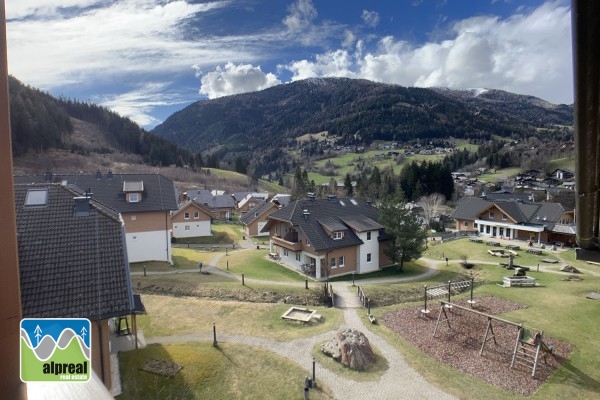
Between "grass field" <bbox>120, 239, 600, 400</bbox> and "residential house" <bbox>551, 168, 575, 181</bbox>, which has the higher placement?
"residential house" <bbox>551, 168, 575, 181</bbox>

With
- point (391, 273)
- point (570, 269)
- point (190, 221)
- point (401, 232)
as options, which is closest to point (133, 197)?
point (190, 221)

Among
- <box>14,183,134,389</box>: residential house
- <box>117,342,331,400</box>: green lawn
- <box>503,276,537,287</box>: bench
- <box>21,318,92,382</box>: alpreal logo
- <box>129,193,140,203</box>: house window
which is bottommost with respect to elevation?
<box>503,276,537,287</box>: bench

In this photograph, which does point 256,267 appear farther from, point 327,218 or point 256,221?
point 256,221

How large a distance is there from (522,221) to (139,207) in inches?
2022

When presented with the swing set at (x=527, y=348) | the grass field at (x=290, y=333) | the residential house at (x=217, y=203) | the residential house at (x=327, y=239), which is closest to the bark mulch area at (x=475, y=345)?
the swing set at (x=527, y=348)

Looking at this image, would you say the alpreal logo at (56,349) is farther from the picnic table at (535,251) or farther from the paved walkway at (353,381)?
the picnic table at (535,251)

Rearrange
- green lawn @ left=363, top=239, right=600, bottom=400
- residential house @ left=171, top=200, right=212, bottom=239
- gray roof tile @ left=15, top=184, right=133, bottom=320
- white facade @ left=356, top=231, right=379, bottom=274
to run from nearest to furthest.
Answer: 1. gray roof tile @ left=15, top=184, right=133, bottom=320
2. green lawn @ left=363, top=239, right=600, bottom=400
3. white facade @ left=356, top=231, right=379, bottom=274
4. residential house @ left=171, top=200, right=212, bottom=239

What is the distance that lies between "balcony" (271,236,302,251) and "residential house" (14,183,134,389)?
22656 millimetres

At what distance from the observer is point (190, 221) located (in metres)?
56.0

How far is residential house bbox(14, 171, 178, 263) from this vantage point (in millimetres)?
38125

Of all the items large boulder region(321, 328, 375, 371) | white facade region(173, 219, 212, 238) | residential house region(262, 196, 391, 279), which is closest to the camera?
large boulder region(321, 328, 375, 371)

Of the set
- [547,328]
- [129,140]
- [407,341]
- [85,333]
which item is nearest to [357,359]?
[407,341]

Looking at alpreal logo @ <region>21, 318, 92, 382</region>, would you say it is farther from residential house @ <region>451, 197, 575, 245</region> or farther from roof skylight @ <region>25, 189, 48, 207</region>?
residential house @ <region>451, 197, 575, 245</region>

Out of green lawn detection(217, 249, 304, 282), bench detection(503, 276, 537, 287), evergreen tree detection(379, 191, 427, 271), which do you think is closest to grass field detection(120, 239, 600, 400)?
green lawn detection(217, 249, 304, 282)
